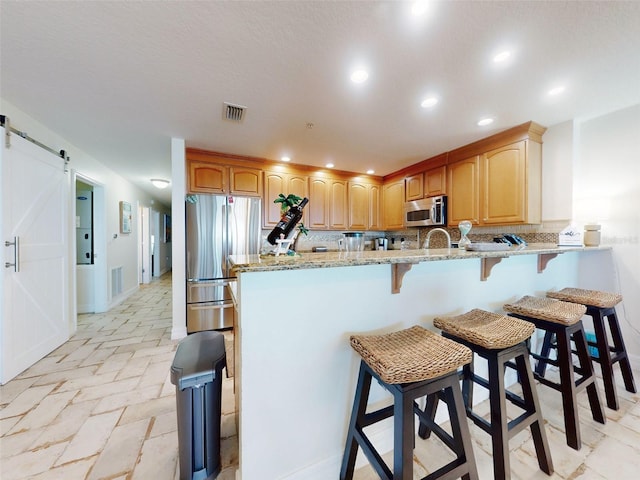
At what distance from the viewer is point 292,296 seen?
111 centimetres

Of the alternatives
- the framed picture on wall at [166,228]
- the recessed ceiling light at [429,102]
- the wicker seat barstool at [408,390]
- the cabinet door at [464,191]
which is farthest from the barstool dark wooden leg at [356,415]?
the framed picture on wall at [166,228]

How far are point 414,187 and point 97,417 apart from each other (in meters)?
4.31

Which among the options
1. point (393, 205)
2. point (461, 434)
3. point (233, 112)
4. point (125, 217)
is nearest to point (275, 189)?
point (233, 112)

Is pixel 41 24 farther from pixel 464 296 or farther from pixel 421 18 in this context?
pixel 464 296

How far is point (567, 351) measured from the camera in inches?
56.0

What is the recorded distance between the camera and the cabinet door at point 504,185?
2568mm

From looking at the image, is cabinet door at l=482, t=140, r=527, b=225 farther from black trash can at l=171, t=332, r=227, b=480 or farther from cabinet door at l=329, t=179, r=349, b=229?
black trash can at l=171, t=332, r=227, b=480

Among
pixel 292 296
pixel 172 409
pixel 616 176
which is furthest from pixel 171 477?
pixel 616 176

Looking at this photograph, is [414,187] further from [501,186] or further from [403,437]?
[403,437]

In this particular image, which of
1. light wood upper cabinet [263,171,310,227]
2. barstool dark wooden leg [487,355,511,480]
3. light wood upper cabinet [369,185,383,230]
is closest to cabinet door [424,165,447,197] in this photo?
light wood upper cabinet [369,185,383,230]

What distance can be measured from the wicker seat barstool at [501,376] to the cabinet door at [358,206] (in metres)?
3.04

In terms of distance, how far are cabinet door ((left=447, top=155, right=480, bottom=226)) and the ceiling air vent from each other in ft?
8.97

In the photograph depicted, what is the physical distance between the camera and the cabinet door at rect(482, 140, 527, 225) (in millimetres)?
2568

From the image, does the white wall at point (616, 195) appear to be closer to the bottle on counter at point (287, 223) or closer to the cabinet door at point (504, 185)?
the cabinet door at point (504, 185)
